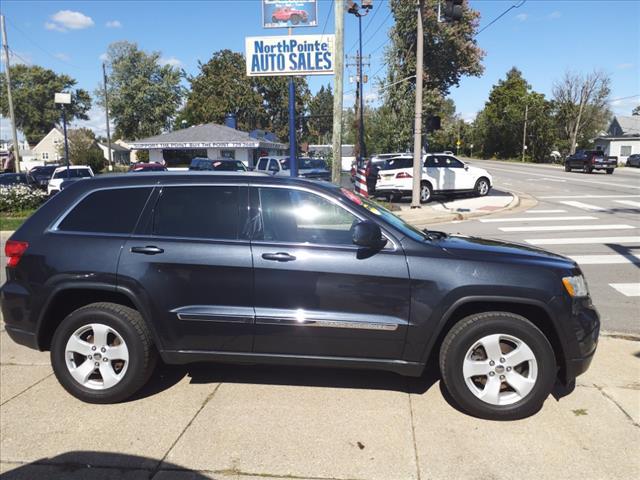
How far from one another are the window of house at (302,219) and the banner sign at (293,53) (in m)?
12.3

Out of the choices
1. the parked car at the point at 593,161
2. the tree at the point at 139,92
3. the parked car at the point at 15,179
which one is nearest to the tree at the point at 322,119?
the tree at the point at 139,92

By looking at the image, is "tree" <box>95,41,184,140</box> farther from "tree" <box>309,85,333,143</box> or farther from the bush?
the bush

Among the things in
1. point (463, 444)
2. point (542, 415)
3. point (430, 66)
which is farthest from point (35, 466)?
point (430, 66)

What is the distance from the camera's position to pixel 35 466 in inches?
117

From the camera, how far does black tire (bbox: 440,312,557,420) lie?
11.2 feet

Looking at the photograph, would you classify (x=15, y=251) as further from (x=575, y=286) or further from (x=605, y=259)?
(x=605, y=259)

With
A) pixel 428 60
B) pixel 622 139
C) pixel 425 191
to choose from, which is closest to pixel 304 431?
pixel 425 191

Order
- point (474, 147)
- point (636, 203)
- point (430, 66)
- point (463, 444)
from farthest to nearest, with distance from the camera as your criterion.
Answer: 1. point (474, 147)
2. point (430, 66)
3. point (636, 203)
4. point (463, 444)

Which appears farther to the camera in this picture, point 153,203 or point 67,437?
point 153,203

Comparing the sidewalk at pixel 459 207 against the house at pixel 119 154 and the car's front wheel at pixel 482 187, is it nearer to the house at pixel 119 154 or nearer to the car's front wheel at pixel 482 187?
the car's front wheel at pixel 482 187

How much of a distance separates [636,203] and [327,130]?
417 ft

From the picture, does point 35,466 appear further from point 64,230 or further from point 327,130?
point 327,130

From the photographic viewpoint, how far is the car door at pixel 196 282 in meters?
3.57

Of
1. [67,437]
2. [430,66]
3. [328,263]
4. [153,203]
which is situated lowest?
[67,437]
